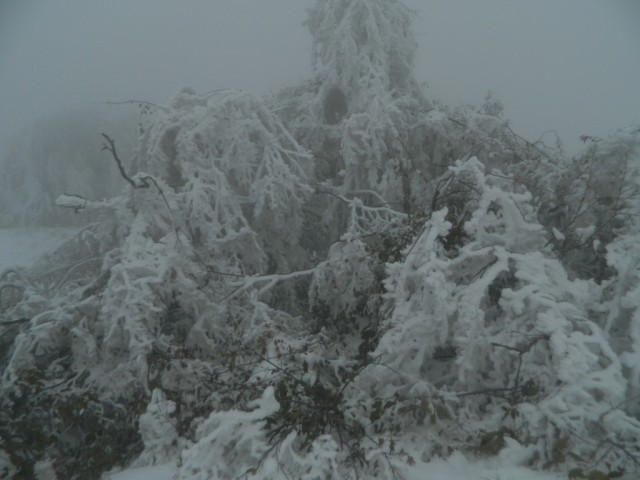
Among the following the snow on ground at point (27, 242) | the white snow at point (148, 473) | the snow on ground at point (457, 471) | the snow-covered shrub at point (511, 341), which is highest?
the snow-covered shrub at point (511, 341)

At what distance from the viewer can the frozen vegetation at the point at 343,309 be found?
2402 mm

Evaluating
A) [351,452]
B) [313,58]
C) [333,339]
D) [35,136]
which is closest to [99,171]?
[35,136]

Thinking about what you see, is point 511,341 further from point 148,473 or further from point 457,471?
point 148,473

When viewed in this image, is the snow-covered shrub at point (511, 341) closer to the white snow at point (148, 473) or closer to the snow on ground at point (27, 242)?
the white snow at point (148, 473)

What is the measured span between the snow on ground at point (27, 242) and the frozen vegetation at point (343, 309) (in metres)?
11.4

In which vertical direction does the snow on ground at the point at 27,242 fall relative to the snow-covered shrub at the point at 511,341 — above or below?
below

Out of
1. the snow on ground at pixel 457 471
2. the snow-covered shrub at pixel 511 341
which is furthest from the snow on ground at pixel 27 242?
the snow-covered shrub at pixel 511 341

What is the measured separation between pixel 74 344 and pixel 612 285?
5.24 metres

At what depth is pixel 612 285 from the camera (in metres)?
3.01

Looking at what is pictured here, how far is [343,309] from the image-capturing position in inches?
187

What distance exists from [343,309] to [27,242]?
64.2 ft

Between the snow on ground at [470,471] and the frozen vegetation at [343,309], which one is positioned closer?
the snow on ground at [470,471]

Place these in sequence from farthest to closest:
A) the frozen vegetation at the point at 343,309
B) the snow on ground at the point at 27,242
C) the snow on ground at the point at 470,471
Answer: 1. the snow on ground at the point at 27,242
2. the frozen vegetation at the point at 343,309
3. the snow on ground at the point at 470,471

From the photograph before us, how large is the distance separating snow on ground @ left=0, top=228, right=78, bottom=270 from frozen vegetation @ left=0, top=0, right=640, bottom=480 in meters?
11.4
